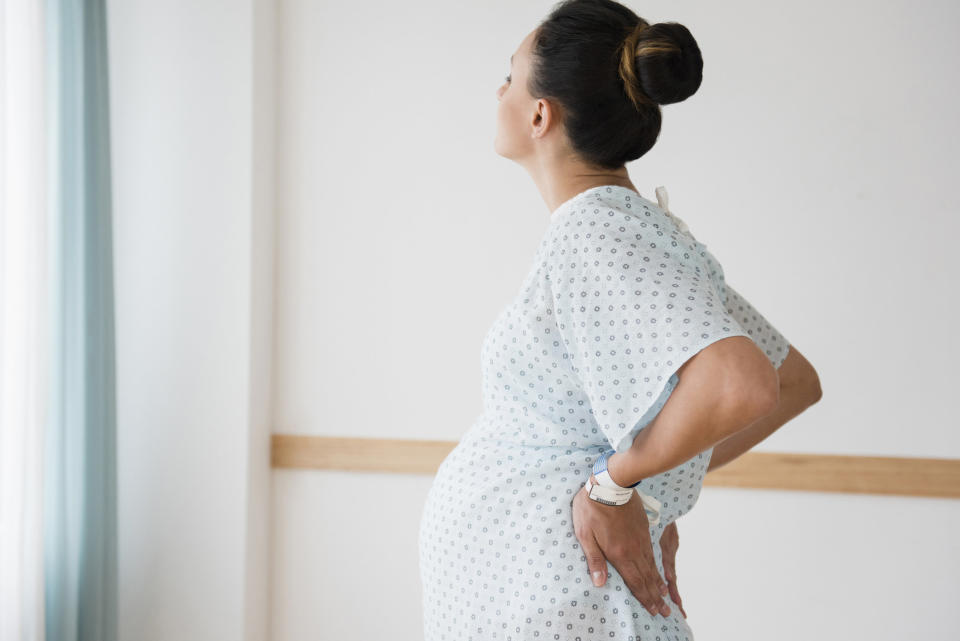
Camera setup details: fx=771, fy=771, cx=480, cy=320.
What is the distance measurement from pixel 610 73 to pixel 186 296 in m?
1.51

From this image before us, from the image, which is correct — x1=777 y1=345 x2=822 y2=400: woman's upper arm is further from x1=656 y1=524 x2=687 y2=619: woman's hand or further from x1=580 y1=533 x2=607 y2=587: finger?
x1=580 y1=533 x2=607 y2=587: finger

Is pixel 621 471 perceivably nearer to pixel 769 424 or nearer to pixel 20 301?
pixel 769 424

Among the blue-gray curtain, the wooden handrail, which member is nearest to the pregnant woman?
the wooden handrail

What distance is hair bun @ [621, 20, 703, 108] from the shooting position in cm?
96

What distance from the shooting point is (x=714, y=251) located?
214 cm

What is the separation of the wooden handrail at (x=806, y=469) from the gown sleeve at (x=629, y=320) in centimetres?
129

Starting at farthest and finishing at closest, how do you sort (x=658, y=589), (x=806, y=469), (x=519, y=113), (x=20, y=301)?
(x=806, y=469)
(x=20, y=301)
(x=519, y=113)
(x=658, y=589)

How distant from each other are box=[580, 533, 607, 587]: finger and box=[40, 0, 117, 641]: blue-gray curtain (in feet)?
4.63

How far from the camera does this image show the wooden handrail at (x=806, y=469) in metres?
2.05

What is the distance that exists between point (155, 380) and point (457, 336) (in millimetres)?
844

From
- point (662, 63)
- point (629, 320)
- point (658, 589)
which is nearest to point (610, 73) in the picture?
point (662, 63)

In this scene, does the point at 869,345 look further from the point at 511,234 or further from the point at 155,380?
the point at 155,380

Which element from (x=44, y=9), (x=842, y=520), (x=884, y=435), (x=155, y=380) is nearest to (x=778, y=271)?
(x=884, y=435)

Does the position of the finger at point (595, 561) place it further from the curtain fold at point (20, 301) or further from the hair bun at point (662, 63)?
the curtain fold at point (20, 301)
